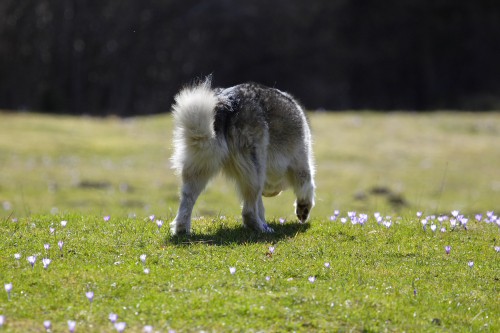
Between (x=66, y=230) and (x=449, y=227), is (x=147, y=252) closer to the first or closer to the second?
(x=66, y=230)

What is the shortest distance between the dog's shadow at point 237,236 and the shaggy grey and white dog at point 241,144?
6.4 inches

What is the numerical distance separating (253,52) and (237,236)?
135ft

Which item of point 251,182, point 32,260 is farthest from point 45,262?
point 251,182

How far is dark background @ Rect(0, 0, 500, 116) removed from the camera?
4544 centimetres

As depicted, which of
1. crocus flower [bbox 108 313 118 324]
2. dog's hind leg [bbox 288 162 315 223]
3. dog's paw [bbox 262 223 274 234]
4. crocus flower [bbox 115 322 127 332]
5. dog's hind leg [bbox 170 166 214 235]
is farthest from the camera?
dog's hind leg [bbox 288 162 315 223]

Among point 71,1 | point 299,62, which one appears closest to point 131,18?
point 71,1

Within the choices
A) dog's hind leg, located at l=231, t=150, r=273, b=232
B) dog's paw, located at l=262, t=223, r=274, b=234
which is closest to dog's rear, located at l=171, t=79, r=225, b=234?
dog's hind leg, located at l=231, t=150, r=273, b=232

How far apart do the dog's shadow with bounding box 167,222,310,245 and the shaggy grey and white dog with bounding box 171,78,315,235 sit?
16 centimetres

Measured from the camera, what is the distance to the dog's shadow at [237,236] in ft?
29.9

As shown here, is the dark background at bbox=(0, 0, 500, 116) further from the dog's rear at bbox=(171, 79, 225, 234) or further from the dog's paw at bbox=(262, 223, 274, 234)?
the dog's rear at bbox=(171, 79, 225, 234)

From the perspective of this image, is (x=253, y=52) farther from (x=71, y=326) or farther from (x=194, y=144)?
(x=71, y=326)

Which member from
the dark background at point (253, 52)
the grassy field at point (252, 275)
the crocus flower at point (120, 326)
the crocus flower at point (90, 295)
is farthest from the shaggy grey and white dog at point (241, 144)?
the dark background at point (253, 52)

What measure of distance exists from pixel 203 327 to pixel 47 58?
41.6m

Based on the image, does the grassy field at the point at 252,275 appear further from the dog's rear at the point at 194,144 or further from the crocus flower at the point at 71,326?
the dog's rear at the point at 194,144
